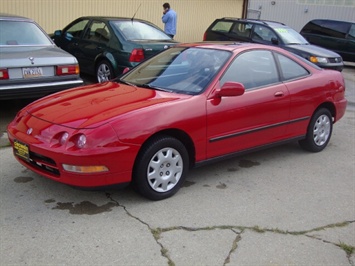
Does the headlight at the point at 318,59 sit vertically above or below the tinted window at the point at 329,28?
below

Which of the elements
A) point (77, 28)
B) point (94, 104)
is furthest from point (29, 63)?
point (77, 28)

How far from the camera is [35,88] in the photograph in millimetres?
6168

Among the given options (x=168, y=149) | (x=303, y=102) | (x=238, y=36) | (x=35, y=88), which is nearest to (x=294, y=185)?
(x=303, y=102)

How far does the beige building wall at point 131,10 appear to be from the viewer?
11391mm

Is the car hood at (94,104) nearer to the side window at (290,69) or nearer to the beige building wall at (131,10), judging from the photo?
the side window at (290,69)

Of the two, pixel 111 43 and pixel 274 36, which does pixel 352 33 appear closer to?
pixel 274 36

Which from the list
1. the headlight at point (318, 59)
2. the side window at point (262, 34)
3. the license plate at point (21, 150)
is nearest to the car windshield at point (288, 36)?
the side window at point (262, 34)

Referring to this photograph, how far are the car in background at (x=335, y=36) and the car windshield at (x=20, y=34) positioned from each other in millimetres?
12066

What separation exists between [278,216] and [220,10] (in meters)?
13.3

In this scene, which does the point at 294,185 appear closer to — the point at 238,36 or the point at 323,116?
the point at 323,116

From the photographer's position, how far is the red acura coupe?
144 inches

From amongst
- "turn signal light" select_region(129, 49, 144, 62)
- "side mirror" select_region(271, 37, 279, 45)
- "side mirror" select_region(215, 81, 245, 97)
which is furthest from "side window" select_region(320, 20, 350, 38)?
"side mirror" select_region(215, 81, 245, 97)

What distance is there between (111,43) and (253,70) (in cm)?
429

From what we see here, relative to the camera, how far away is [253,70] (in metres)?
4.95
